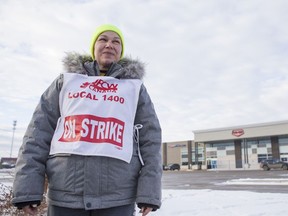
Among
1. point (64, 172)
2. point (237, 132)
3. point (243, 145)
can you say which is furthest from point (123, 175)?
point (243, 145)

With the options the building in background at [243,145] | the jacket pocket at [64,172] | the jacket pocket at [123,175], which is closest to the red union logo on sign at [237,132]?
the building in background at [243,145]

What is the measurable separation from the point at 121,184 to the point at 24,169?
60 centimetres

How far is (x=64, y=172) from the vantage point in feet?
5.82

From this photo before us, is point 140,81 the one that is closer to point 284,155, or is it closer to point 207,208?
point 207,208

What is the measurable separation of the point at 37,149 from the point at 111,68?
0.78 m

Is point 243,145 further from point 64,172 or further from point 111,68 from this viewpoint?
point 64,172

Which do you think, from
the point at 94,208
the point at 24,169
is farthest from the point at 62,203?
the point at 24,169

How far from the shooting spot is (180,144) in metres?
62.6

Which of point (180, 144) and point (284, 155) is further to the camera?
point (180, 144)

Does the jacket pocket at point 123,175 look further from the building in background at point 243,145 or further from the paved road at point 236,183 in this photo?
the building in background at point 243,145

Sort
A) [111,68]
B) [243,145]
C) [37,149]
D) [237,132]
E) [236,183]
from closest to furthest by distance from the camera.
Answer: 1. [37,149]
2. [111,68]
3. [236,183]
4. [237,132]
5. [243,145]

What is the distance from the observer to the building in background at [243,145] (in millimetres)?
42625

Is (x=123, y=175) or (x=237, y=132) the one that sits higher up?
(x=237, y=132)

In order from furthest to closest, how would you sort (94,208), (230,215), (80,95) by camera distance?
(230,215) → (80,95) → (94,208)
